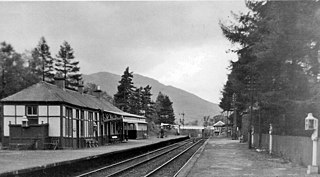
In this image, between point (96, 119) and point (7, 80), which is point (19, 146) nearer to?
point (96, 119)

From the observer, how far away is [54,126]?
3155 centimetres

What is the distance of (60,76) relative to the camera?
128 feet

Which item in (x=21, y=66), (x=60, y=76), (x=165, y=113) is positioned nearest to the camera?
(x=60, y=76)

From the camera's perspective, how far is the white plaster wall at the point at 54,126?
1238 inches

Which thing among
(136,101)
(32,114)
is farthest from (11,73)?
(136,101)

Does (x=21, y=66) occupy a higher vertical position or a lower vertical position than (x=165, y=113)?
higher

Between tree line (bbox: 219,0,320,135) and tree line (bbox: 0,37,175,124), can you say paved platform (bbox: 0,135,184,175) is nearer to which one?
tree line (bbox: 219,0,320,135)

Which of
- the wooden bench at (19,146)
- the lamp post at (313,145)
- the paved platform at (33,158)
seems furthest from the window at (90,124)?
the lamp post at (313,145)

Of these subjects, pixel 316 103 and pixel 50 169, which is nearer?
pixel 50 169

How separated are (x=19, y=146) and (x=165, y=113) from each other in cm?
8433

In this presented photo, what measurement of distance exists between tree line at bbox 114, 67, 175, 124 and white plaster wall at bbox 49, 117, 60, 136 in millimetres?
46961

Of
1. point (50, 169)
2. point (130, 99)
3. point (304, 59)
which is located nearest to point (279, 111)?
point (304, 59)

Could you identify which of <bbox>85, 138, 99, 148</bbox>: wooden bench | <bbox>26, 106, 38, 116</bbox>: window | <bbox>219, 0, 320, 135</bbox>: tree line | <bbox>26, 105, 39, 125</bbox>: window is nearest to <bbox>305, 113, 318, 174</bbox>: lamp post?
<bbox>219, 0, 320, 135</bbox>: tree line

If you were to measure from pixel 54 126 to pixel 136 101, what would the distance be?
201 feet
